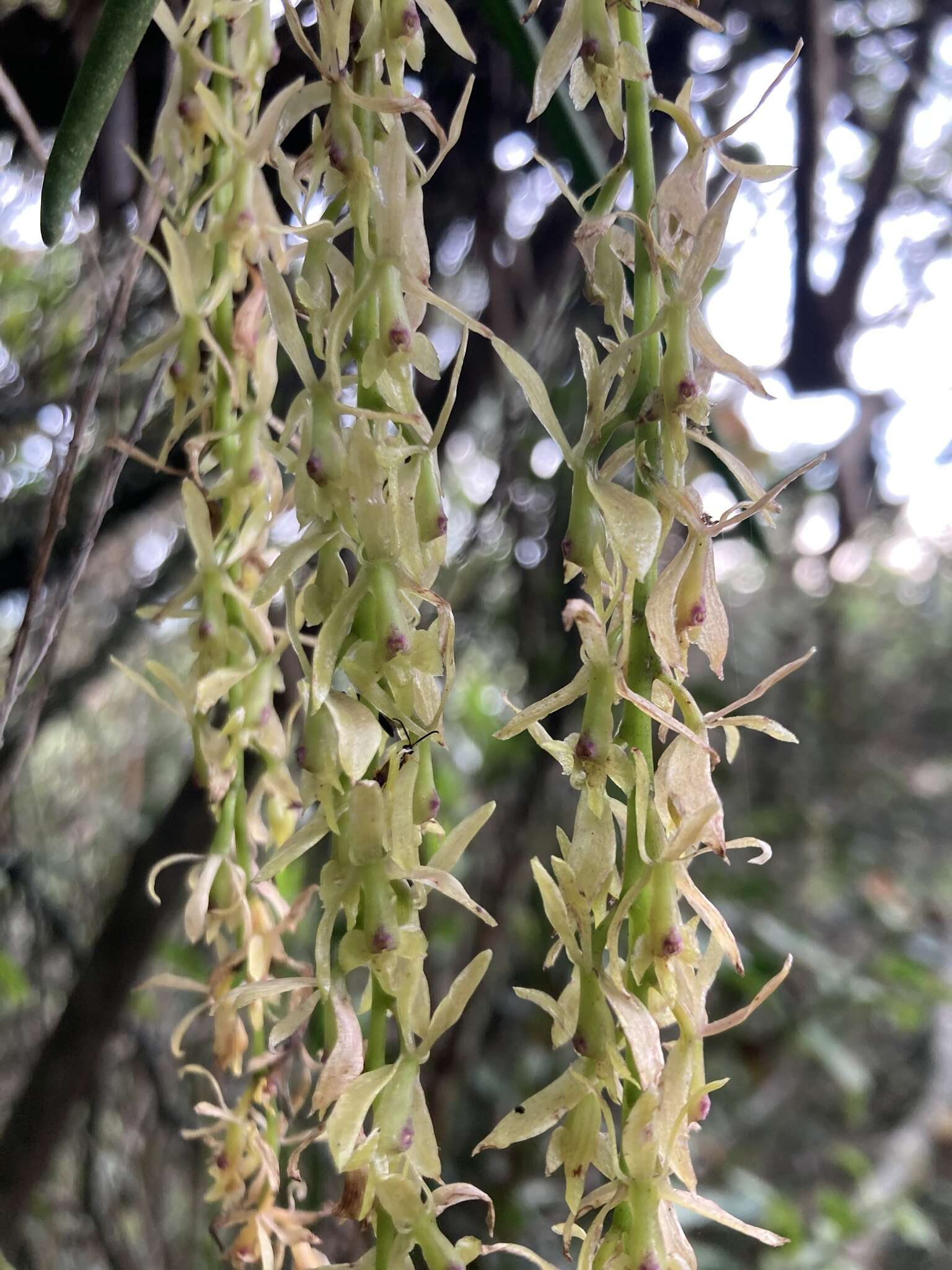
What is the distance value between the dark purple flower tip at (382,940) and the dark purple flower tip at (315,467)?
0.35ft

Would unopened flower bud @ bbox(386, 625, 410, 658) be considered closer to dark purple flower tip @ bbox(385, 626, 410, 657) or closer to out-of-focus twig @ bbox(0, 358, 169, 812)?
dark purple flower tip @ bbox(385, 626, 410, 657)

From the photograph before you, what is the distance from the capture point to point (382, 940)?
0.21 m

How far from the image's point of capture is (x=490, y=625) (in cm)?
105

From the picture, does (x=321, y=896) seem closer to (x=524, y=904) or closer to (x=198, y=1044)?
(x=524, y=904)

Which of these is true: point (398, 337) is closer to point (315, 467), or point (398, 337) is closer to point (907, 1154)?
point (315, 467)

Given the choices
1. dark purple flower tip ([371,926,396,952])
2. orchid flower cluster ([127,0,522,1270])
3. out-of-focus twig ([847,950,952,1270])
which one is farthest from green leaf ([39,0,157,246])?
out-of-focus twig ([847,950,952,1270])

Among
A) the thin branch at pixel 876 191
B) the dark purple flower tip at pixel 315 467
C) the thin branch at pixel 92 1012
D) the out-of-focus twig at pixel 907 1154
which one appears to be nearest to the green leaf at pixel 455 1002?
the dark purple flower tip at pixel 315 467

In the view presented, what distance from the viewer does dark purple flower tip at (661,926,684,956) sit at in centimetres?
21

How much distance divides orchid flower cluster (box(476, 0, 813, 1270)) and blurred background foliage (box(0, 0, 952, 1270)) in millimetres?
169

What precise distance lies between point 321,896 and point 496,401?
2.76ft

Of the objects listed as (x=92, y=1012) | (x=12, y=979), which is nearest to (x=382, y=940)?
(x=92, y=1012)

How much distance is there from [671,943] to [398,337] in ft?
0.51

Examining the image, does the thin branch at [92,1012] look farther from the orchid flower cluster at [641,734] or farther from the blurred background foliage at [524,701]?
the orchid flower cluster at [641,734]

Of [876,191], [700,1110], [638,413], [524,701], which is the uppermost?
[638,413]
